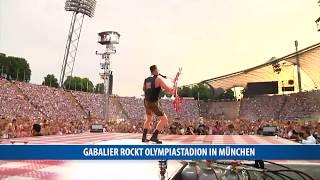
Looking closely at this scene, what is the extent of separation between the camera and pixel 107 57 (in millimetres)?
3680

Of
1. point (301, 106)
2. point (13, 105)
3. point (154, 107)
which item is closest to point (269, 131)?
point (301, 106)

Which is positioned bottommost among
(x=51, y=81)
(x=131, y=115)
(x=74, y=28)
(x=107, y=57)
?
(x=131, y=115)

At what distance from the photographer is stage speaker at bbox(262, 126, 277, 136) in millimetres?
3521

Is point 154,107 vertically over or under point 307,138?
over

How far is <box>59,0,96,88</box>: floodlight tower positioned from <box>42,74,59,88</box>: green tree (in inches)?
1.9

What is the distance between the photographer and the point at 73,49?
374 cm

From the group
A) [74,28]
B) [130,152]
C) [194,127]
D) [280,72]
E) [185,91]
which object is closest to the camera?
[130,152]

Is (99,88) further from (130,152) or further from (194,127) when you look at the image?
(194,127)

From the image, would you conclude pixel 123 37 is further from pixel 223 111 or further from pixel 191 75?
A: pixel 223 111

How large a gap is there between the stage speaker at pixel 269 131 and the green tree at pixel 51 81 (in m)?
2.04

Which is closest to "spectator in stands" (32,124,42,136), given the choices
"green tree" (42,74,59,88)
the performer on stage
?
"green tree" (42,74,59,88)

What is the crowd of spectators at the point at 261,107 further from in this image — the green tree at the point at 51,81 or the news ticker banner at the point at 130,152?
the green tree at the point at 51,81

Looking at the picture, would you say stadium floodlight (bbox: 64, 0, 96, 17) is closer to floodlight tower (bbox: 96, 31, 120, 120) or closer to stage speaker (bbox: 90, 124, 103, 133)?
floodlight tower (bbox: 96, 31, 120, 120)

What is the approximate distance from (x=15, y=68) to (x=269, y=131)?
250 cm
